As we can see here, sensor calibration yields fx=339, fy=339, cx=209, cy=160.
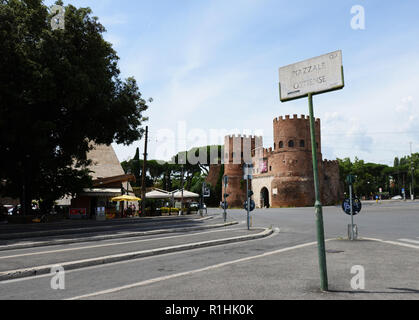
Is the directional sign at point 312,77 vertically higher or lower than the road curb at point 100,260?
higher

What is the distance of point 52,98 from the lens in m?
19.7

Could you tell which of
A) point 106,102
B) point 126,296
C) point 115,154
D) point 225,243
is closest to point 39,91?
point 106,102

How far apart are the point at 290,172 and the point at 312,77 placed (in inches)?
2074

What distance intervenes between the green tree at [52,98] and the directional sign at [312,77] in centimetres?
1705

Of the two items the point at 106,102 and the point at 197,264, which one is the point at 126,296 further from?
the point at 106,102

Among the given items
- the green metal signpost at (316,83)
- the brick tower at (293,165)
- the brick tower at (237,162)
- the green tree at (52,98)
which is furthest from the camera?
the brick tower at (237,162)

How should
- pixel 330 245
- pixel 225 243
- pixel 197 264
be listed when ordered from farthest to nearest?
pixel 225 243, pixel 330 245, pixel 197 264

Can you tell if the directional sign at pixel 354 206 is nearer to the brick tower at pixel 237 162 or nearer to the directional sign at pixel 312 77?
the directional sign at pixel 312 77

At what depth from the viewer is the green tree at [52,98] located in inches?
746

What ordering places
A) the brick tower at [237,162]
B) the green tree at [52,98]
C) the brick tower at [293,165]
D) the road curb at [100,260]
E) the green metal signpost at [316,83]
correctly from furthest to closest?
the brick tower at [237,162] < the brick tower at [293,165] < the green tree at [52,98] < the road curb at [100,260] < the green metal signpost at [316,83]

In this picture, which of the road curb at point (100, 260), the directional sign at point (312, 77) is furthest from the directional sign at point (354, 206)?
the directional sign at point (312, 77)

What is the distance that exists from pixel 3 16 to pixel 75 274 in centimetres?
1813

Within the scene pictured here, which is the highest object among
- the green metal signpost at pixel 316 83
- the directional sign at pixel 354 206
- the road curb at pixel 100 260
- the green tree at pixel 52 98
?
the green tree at pixel 52 98
